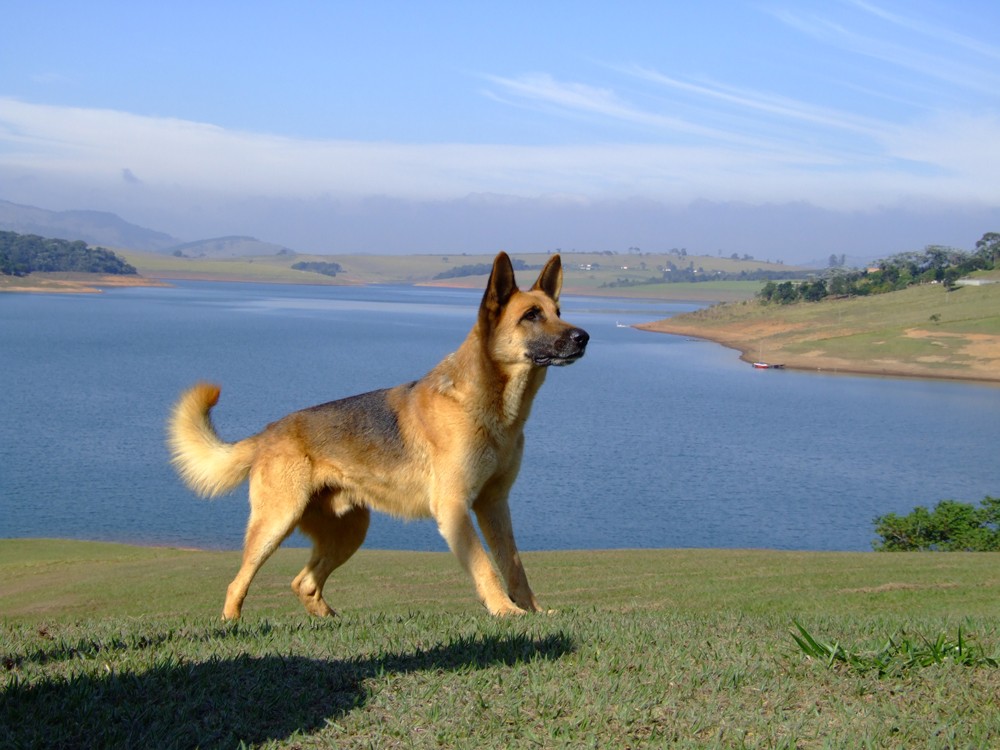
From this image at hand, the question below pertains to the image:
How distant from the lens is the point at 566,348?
7438mm

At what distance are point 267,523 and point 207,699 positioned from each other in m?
3.49

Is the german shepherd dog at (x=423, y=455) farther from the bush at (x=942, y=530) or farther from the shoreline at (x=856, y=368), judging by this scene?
the shoreline at (x=856, y=368)

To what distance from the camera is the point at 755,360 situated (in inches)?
4151

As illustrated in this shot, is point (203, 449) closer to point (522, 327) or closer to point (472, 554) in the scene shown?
point (472, 554)

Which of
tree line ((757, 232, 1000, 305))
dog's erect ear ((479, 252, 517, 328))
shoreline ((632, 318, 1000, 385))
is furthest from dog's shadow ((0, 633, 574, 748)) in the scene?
tree line ((757, 232, 1000, 305))

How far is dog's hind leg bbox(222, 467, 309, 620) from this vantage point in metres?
8.32

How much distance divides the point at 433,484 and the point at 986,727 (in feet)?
13.6

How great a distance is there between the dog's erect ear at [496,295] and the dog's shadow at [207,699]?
2.65 metres

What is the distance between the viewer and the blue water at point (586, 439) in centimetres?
3338

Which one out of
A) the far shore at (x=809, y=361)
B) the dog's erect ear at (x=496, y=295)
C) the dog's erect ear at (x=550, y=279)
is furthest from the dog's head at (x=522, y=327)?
the far shore at (x=809, y=361)

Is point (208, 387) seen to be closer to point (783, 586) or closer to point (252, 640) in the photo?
point (252, 640)

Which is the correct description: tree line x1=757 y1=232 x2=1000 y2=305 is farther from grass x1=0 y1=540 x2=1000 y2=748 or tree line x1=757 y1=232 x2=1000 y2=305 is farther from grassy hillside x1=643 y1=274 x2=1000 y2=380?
grass x1=0 y1=540 x2=1000 y2=748

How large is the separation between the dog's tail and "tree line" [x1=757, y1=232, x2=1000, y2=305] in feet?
430

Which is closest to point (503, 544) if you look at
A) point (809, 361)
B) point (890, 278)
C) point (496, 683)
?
point (496, 683)
